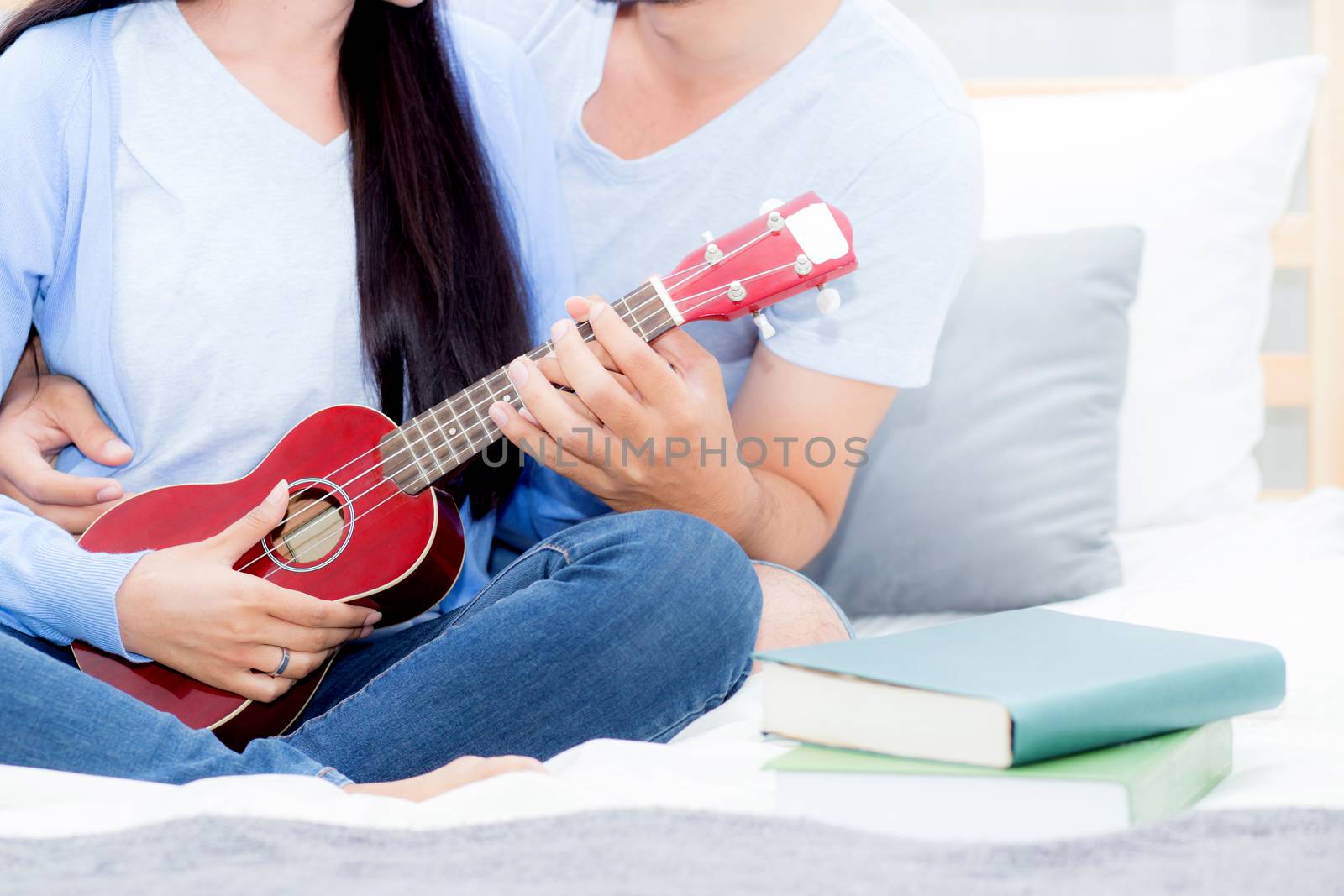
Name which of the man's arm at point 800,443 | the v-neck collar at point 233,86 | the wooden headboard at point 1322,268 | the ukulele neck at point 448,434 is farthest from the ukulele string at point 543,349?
the wooden headboard at point 1322,268

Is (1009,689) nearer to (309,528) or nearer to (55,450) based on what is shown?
(309,528)

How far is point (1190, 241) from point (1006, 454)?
432 mm

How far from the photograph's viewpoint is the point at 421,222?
129 cm

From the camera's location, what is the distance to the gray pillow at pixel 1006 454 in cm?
152

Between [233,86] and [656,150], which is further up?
[233,86]

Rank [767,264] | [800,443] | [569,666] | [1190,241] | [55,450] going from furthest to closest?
[1190,241], [800,443], [55,450], [767,264], [569,666]

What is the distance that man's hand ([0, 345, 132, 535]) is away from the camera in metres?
1.17

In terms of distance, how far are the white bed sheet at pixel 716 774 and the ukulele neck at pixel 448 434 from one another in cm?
32

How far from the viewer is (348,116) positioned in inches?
52.2

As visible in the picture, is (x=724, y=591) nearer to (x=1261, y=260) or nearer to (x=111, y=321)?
(x=111, y=321)

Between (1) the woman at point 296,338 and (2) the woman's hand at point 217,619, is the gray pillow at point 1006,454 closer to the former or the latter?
(1) the woman at point 296,338

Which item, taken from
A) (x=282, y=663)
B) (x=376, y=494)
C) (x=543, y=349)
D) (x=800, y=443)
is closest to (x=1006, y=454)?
(x=800, y=443)

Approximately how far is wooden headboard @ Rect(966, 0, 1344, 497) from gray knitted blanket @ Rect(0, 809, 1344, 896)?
1375 millimetres

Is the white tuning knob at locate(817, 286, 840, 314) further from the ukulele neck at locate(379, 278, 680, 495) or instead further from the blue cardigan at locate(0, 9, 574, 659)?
the blue cardigan at locate(0, 9, 574, 659)
